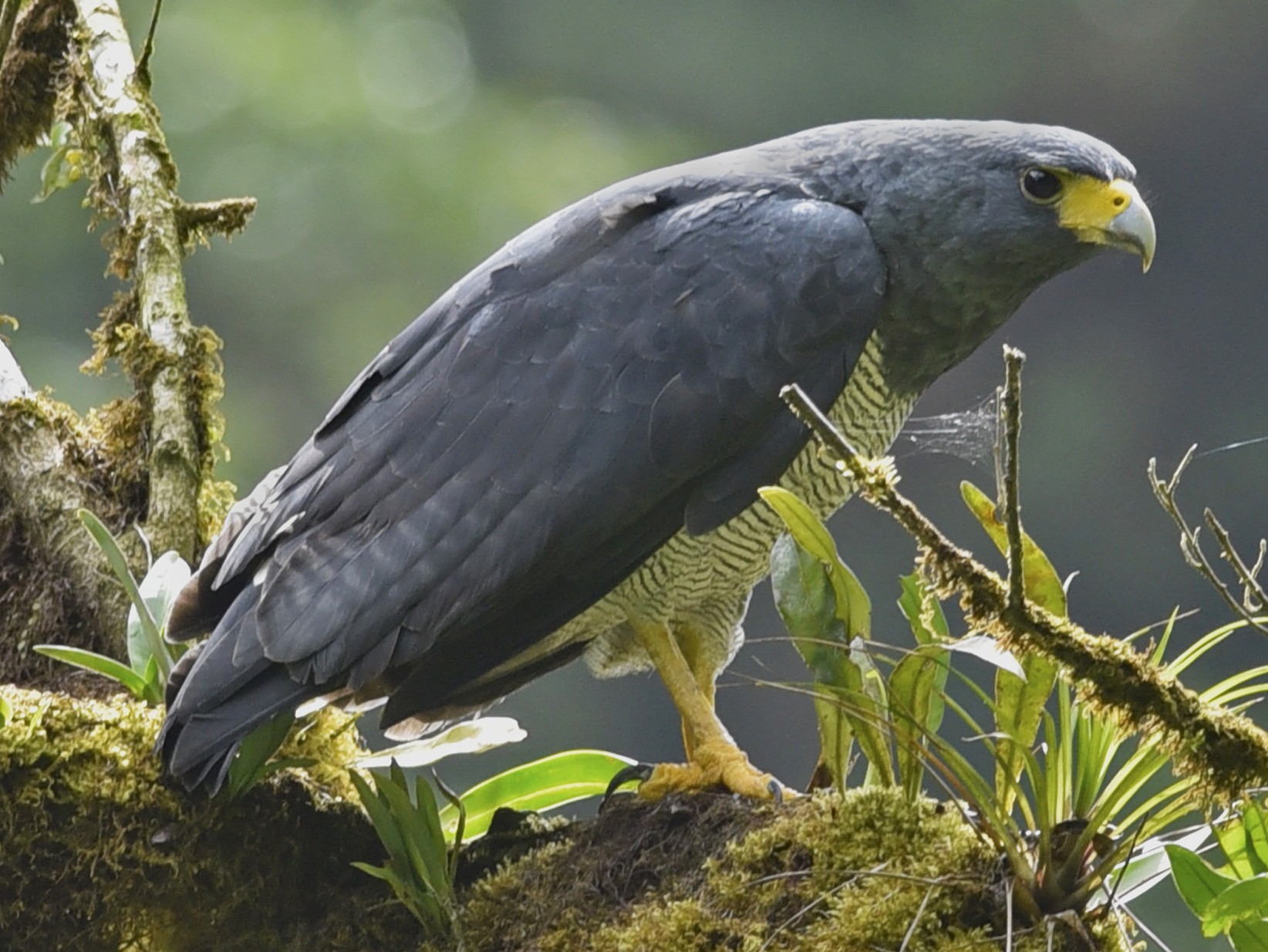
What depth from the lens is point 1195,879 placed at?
210 cm

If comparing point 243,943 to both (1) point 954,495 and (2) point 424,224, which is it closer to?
(1) point 954,495

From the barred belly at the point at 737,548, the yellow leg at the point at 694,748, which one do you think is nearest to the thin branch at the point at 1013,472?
the yellow leg at the point at 694,748

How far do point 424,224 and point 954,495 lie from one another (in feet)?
17.1

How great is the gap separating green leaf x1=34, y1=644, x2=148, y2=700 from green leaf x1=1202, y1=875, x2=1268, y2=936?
192cm

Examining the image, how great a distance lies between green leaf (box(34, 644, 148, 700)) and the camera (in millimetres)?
2896

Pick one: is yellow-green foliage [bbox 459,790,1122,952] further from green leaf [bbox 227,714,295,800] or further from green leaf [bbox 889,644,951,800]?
green leaf [bbox 227,714,295,800]

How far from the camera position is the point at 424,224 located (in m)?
13.2

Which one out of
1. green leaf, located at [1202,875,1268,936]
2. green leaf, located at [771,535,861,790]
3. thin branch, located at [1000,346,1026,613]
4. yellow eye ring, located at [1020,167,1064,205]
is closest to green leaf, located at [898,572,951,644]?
green leaf, located at [771,535,861,790]

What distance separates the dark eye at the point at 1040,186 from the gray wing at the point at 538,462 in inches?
13.3

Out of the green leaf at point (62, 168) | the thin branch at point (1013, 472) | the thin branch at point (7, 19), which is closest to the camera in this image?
the thin branch at point (1013, 472)

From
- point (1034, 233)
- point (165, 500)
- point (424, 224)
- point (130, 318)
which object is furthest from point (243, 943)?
point (424, 224)

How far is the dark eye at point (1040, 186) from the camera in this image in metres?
3.04

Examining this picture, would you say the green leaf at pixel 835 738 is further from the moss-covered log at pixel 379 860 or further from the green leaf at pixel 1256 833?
the green leaf at pixel 1256 833

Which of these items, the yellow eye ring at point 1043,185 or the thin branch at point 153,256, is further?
the thin branch at point 153,256
